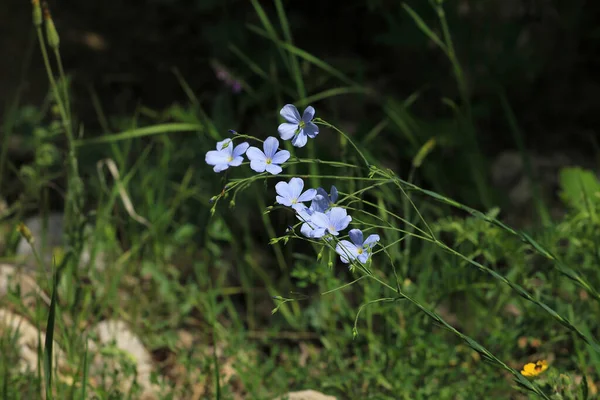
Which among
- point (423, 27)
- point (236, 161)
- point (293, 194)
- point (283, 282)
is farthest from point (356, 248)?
point (283, 282)

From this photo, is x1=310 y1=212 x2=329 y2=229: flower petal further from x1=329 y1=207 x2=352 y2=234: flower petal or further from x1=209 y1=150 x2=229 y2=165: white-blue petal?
x1=209 y1=150 x2=229 y2=165: white-blue petal

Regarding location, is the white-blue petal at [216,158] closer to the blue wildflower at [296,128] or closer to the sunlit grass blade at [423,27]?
the blue wildflower at [296,128]

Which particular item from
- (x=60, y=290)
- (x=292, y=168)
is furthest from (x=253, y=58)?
(x=60, y=290)

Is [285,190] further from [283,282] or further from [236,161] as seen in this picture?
[283,282]

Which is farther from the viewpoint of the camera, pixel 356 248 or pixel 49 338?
pixel 49 338

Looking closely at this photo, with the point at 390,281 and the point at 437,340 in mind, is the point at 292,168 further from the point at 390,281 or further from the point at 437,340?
the point at 437,340
